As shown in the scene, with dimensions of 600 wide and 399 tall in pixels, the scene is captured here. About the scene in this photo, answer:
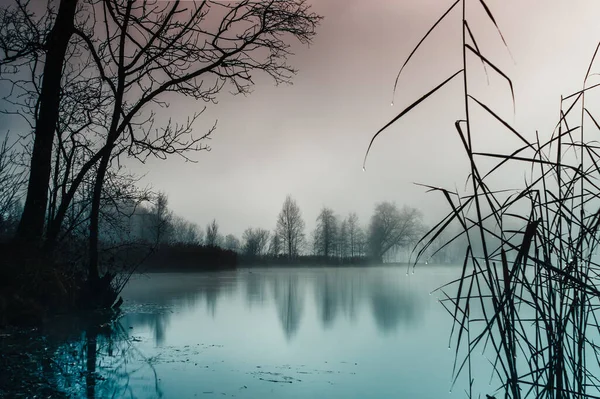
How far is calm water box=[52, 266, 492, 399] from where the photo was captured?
8.60ft

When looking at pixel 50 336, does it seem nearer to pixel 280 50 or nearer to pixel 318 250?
pixel 280 50

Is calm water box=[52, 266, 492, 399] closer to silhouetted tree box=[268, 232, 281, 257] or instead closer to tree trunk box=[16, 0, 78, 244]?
tree trunk box=[16, 0, 78, 244]

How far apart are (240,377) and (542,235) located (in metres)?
1.97

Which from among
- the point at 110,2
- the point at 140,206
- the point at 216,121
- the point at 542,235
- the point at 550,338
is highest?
the point at 110,2

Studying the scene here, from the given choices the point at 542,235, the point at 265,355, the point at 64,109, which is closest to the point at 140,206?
the point at 64,109

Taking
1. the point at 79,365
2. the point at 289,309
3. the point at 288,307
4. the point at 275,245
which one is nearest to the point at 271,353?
the point at 79,365

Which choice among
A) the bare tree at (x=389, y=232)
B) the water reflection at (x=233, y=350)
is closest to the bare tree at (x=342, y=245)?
the bare tree at (x=389, y=232)

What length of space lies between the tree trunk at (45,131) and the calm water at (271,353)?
3.93ft

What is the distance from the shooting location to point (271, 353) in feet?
11.9

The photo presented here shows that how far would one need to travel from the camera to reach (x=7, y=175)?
536 centimetres

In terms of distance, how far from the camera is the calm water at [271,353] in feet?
8.60

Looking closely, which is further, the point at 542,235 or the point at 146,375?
the point at 146,375

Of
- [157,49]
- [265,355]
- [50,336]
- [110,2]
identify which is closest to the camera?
[265,355]

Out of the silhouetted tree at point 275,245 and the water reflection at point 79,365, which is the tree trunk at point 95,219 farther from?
the silhouetted tree at point 275,245
